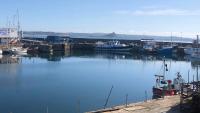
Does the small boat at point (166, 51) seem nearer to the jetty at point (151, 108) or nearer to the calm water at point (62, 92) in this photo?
the calm water at point (62, 92)

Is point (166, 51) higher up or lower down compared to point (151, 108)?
lower down

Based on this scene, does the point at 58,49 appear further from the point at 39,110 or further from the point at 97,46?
the point at 39,110

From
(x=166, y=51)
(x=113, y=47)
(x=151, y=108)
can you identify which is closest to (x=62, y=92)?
(x=151, y=108)

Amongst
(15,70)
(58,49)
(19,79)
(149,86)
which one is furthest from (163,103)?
(58,49)

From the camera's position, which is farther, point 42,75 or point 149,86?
point 42,75

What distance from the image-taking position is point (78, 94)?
97.8ft

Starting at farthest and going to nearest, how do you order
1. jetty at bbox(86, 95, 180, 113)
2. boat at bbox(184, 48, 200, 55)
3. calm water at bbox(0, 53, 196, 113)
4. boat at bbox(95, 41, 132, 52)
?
boat at bbox(95, 41, 132, 52)
boat at bbox(184, 48, 200, 55)
calm water at bbox(0, 53, 196, 113)
jetty at bbox(86, 95, 180, 113)

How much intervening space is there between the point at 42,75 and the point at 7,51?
1298 inches

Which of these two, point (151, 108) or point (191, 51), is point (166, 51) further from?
point (151, 108)

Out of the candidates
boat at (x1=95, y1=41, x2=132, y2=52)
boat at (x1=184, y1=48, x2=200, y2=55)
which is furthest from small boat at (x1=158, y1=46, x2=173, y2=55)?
boat at (x1=95, y1=41, x2=132, y2=52)

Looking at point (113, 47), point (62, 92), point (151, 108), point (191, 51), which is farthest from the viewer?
point (113, 47)

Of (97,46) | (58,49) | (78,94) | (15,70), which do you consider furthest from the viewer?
(97,46)

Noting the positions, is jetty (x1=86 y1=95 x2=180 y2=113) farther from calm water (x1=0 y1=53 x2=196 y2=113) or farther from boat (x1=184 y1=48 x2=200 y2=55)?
boat (x1=184 y1=48 x2=200 y2=55)

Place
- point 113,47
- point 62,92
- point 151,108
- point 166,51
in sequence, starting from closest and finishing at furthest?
point 151,108 → point 62,92 → point 166,51 → point 113,47
